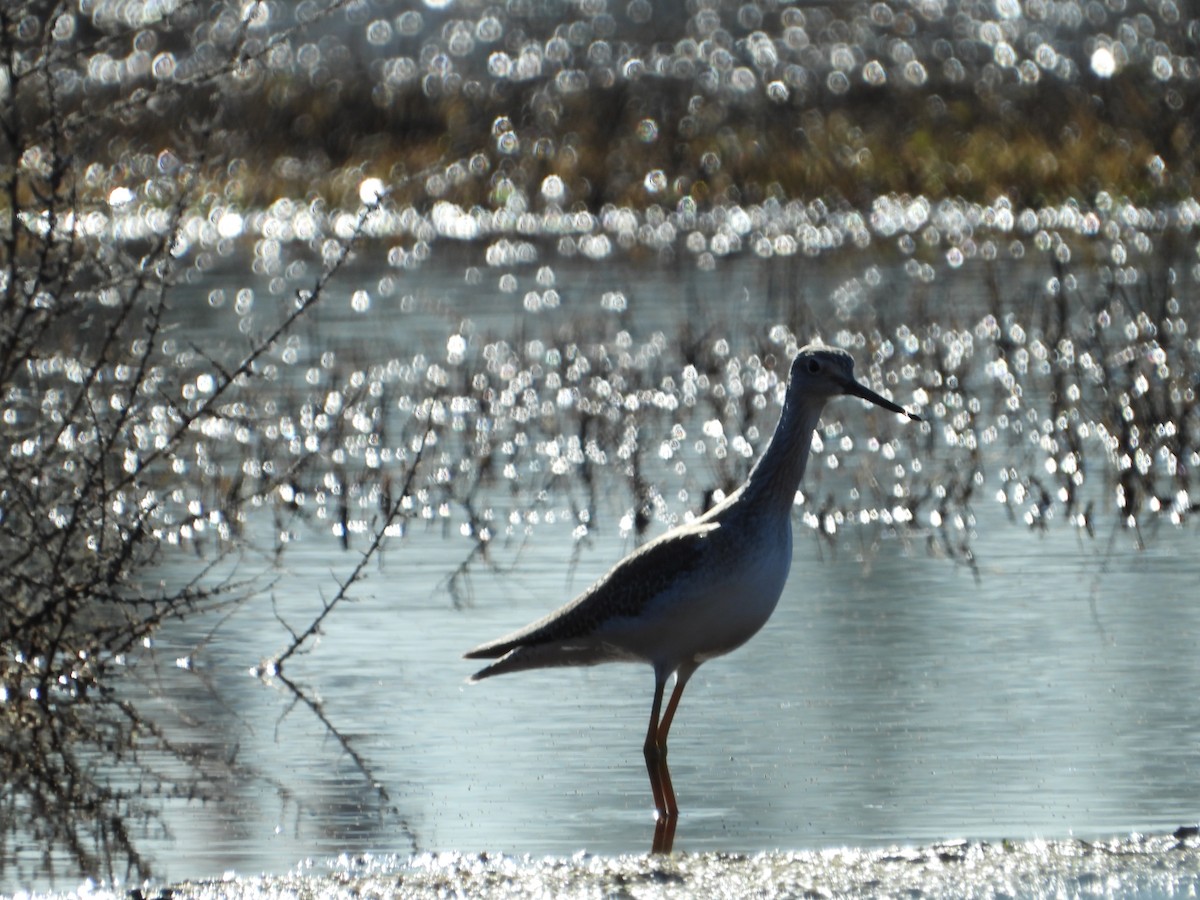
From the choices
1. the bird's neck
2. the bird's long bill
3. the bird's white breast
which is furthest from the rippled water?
the bird's long bill

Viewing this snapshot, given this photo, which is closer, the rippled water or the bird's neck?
the rippled water

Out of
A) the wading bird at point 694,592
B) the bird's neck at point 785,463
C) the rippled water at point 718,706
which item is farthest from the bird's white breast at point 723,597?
the rippled water at point 718,706

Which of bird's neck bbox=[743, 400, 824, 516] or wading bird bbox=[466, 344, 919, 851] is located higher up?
bird's neck bbox=[743, 400, 824, 516]

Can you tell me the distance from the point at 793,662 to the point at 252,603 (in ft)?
7.89

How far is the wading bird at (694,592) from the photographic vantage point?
22.5 feet

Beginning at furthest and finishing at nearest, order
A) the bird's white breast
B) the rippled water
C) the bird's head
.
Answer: the bird's head → the bird's white breast → the rippled water

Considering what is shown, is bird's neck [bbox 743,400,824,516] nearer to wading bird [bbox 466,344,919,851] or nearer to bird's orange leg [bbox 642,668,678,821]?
wading bird [bbox 466,344,919,851]

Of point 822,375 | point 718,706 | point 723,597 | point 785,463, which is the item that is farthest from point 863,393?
point 718,706

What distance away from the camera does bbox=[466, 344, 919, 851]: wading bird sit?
6.87m

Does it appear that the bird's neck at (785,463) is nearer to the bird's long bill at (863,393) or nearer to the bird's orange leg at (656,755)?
the bird's long bill at (863,393)

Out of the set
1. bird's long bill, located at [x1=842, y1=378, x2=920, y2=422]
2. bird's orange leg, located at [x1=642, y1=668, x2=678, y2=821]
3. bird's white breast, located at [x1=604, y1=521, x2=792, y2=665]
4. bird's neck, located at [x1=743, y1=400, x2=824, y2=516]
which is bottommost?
bird's orange leg, located at [x1=642, y1=668, x2=678, y2=821]

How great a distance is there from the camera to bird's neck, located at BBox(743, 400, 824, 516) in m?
7.12

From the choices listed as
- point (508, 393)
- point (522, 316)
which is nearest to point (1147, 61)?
point (522, 316)

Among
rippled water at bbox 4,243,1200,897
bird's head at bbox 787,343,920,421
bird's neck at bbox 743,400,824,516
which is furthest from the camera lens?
bird's head at bbox 787,343,920,421
